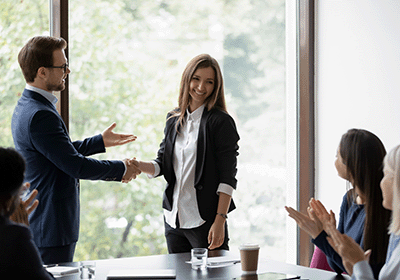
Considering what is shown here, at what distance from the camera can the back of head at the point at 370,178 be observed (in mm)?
1923

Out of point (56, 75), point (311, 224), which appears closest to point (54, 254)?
point (56, 75)

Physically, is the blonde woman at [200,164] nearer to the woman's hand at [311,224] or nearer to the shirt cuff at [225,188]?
the shirt cuff at [225,188]

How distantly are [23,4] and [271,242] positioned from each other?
102 inches

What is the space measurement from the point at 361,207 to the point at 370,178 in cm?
16

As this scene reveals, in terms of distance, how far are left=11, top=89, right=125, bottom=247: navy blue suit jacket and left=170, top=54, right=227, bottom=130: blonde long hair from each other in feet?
2.17

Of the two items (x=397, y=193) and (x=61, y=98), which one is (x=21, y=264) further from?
(x=61, y=98)

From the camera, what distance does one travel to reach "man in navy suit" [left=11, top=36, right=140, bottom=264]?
7.87ft

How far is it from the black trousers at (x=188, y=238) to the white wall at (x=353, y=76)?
146 centimetres

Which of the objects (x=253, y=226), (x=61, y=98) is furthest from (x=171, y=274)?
(x=253, y=226)

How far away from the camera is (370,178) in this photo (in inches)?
79.3

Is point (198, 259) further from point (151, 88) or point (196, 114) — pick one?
point (151, 88)

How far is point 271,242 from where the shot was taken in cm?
408

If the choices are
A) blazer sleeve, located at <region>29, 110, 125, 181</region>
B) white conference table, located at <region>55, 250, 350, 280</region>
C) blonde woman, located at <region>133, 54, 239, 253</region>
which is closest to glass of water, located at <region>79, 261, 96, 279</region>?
white conference table, located at <region>55, 250, 350, 280</region>

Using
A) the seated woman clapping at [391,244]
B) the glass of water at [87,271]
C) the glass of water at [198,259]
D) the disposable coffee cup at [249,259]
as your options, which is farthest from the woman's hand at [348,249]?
the glass of water at [87,271]
